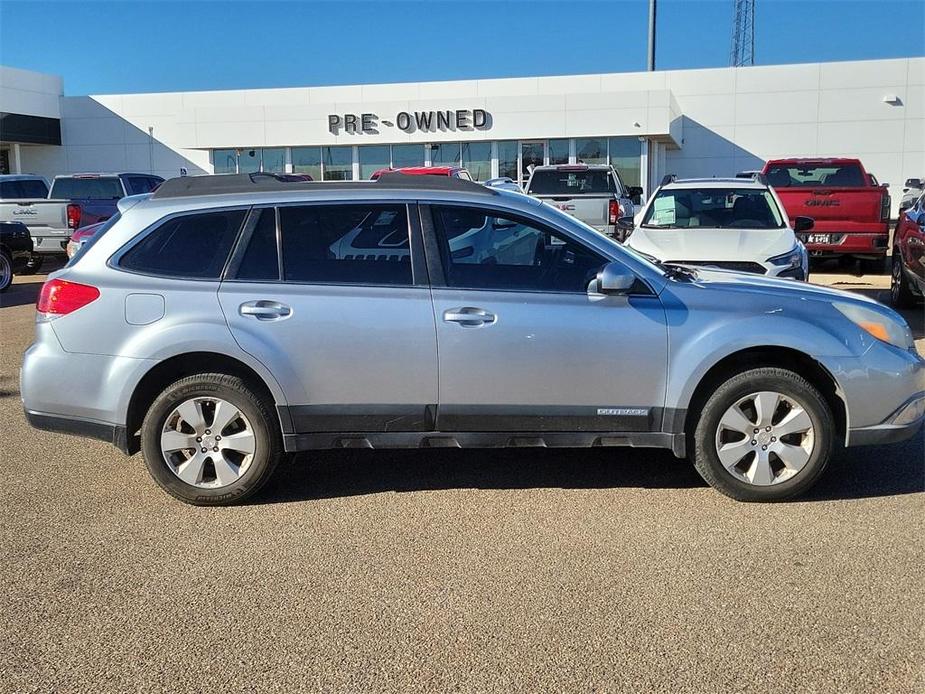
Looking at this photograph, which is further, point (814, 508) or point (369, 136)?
point (369, 136)

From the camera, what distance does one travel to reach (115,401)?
15.9 feet

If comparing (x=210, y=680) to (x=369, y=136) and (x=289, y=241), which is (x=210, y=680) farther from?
(x=369, y=136)

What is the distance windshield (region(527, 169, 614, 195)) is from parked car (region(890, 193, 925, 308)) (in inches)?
231

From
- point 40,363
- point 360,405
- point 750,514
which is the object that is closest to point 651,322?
point 750,514

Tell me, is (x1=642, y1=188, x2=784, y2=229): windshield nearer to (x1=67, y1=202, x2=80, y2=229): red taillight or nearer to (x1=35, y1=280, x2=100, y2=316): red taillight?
(x1=35, y1=280, x2=100, y2=316): red taillight

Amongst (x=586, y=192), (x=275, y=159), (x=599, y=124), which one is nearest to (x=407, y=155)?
(x=275, y=159)

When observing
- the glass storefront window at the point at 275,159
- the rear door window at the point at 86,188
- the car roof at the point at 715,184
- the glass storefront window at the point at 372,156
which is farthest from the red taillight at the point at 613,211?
the glass storefront window at the point at 275,159

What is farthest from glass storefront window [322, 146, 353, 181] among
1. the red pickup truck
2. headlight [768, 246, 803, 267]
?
headlight [768, 246, 803, 267]

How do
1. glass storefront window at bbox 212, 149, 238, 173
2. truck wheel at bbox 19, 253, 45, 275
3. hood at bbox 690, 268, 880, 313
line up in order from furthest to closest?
glass storefront window at bbox 212, 149, 238, 173
truck wheel at bbox 19, 253, 45, 275
hood at bbox 690, 268, 880, 313

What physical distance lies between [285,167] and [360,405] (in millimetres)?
31203

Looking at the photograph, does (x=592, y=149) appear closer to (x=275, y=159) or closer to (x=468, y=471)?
(x=275, y=159)

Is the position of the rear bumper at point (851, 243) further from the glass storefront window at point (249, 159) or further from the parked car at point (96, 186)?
the glass storefront window at point (249, 159)

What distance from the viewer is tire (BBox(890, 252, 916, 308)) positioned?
11.1 metres

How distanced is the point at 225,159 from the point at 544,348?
110 ft
